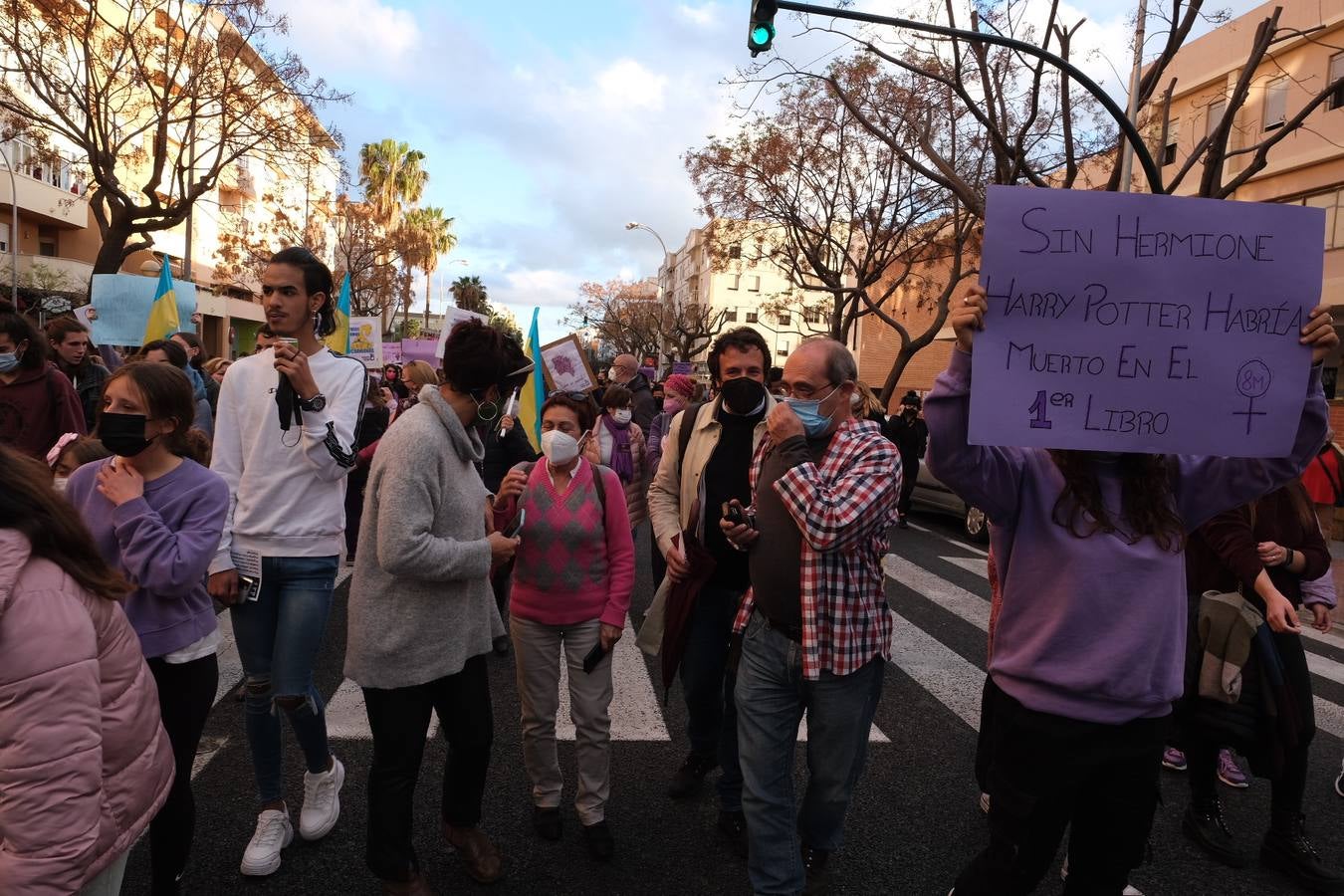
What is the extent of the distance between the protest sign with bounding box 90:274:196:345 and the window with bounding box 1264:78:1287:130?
69.9 ft

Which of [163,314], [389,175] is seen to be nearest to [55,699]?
[163,314]

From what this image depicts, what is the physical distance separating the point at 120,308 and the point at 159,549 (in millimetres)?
6559

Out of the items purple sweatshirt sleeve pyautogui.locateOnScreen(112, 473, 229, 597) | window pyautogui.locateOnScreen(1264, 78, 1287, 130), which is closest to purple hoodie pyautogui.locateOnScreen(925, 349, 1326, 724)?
purple sweatshirt sleeve pyautogui.locateOnScreen(112, 473, 229, 597)

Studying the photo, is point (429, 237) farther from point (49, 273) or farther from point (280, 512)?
point (280, 512)

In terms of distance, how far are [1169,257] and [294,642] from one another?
2.88 meters

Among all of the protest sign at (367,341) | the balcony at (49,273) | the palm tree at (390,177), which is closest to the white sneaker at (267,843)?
the protest sign at (367,341)

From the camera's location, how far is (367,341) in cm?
1327

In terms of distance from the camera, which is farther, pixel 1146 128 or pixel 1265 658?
pixel 1146 128

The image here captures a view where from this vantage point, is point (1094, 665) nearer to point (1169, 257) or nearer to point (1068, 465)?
point (1068, 465)

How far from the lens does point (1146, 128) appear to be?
19.2m

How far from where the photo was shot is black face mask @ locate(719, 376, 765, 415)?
3.59 m

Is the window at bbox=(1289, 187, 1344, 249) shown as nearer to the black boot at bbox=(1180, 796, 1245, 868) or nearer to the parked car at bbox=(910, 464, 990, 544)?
the parked car at bbox=(910, 464, 990, 544)

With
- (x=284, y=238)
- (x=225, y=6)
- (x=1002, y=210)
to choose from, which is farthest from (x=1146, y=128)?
(x=284, y=238)

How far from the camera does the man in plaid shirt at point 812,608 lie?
274 centimetres
